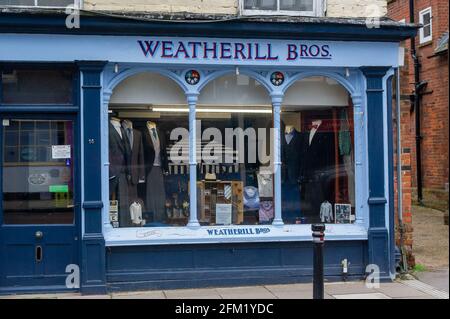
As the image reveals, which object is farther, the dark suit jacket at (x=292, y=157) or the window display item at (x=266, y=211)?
the dark suit jacket at (x=292, y=157)

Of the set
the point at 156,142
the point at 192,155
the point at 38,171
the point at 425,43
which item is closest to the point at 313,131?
the point at 192,155

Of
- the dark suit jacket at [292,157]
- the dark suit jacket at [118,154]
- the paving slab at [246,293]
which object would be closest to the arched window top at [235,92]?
the dark suit jacket at [292,157]

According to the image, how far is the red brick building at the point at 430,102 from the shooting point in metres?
14.7

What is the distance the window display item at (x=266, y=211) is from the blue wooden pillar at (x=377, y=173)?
139 centimetres

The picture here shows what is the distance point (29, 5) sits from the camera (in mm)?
7809

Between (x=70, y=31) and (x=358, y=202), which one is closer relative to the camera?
(x=70, y=31)

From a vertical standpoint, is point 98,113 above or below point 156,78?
below

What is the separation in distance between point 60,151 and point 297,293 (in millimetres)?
3637

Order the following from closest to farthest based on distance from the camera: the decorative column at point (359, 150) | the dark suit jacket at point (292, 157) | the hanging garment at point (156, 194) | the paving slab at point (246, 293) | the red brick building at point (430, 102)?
1. the paving slab at point (246, 293)
2. the hanging garment at point (156, 194)
3. the decorative column at point (359, 150)
4. the dark suit jacket at point (292, 157)
5. the red brick building at point (430, 102)

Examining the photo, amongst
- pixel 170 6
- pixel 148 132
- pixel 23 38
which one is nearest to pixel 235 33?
pixel 170 6

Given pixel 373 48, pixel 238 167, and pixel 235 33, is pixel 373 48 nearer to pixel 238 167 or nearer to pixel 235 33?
pixel 235 33

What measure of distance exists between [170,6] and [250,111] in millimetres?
1858

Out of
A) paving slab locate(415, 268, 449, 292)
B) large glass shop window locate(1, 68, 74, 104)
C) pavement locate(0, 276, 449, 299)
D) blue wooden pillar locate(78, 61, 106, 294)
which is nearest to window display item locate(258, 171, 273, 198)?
pavement locate(0, 276, 449, 299)

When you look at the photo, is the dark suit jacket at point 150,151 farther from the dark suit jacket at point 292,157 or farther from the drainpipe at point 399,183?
the drainpipe at point 399,183
